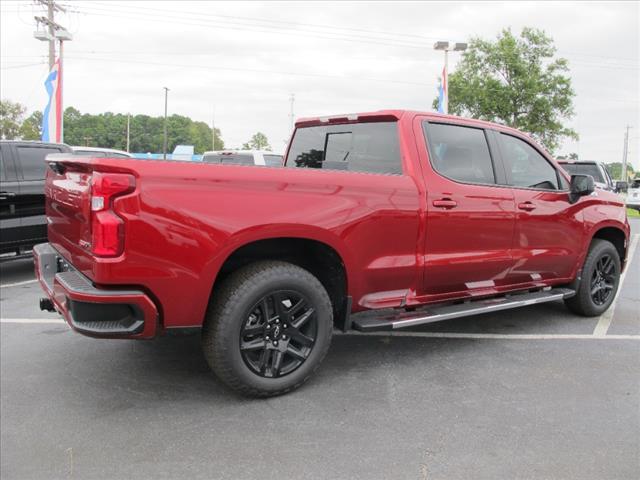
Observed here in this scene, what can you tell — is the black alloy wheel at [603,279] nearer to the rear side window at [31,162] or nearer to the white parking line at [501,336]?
the white parking line at [501,336]

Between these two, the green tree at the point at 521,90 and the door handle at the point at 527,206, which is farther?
the green tree at the point at 521,90

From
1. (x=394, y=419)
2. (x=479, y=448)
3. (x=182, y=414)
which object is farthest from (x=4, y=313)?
(x=479, y=448)

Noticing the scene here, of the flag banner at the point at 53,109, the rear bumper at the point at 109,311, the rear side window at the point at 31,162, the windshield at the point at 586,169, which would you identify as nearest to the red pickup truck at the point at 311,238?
the rear bumper at the point at 109,311

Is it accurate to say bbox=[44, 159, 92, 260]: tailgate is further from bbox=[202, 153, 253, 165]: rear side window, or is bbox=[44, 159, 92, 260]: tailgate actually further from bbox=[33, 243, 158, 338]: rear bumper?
bbox=[202, 153, 253, 165]: rear side window

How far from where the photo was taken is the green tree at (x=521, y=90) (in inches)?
1359

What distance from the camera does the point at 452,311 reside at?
4.16 meters

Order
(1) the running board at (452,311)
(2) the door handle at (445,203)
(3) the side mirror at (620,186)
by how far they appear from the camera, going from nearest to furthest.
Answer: (1) the running board at (452,311) → (2) the door handle at (445,203) → (3) the side mirror at (620,186)

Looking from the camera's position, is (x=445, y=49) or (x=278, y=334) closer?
(x=278, y=334)

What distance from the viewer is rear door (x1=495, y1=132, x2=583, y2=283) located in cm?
467

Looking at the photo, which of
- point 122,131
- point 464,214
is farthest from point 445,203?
point 122,131

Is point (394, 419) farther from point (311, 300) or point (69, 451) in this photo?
point (69, 451)

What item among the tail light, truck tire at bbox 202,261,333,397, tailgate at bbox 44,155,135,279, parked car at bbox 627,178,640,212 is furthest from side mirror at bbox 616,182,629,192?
the tail light

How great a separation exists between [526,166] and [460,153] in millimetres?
886

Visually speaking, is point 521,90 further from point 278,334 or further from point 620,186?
point 278,334
